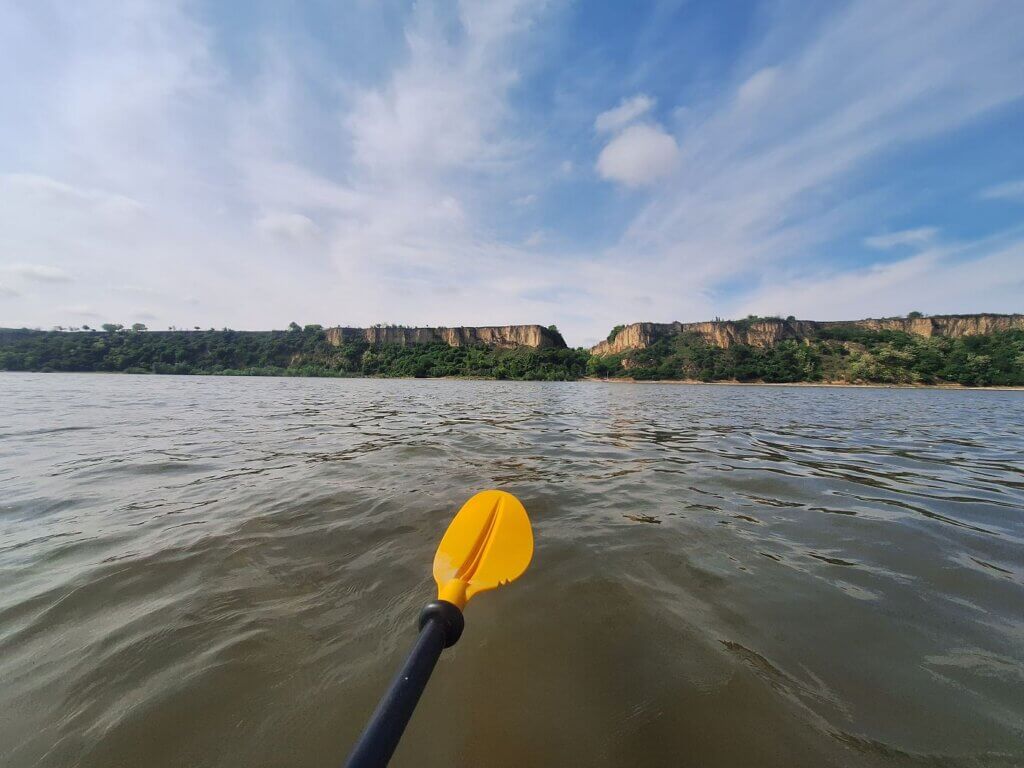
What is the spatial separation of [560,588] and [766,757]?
1.24m

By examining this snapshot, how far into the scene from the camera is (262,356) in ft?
276

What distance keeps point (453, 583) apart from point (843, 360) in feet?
313

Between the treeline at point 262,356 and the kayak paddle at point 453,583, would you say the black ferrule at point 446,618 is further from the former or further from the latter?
the treeline at point 262,356

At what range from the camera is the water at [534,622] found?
4.57 feet

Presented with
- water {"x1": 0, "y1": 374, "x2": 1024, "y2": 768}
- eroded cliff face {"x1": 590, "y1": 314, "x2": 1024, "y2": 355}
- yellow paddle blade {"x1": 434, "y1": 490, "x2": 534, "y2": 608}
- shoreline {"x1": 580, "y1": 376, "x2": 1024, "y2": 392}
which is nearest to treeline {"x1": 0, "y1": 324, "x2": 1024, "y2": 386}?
shoreline {"x1": 580, "y1": 376, "x2": 1024, "y2": 392}

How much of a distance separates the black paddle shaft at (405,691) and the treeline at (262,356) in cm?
7066

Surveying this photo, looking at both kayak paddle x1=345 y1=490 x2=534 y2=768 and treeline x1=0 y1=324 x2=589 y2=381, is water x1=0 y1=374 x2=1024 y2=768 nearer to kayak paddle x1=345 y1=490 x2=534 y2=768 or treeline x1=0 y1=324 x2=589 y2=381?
kayak paddle x1=345 y1=490 x2=534 y2=768

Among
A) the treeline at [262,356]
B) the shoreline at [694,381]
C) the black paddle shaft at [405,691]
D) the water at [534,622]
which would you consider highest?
the treeline at [262,356]

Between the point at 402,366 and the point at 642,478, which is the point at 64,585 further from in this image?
the point at 402,366

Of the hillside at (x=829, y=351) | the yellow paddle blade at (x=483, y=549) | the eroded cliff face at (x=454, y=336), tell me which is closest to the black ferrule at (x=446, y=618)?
the yellow paddle blade at (x=483, y=549)

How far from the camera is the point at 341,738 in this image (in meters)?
1.40

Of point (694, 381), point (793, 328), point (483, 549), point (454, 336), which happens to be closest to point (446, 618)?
point (483, 549)

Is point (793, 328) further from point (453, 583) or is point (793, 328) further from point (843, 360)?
point (453, 583)

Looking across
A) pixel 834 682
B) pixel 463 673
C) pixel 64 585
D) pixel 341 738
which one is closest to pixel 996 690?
pixel 834 682
